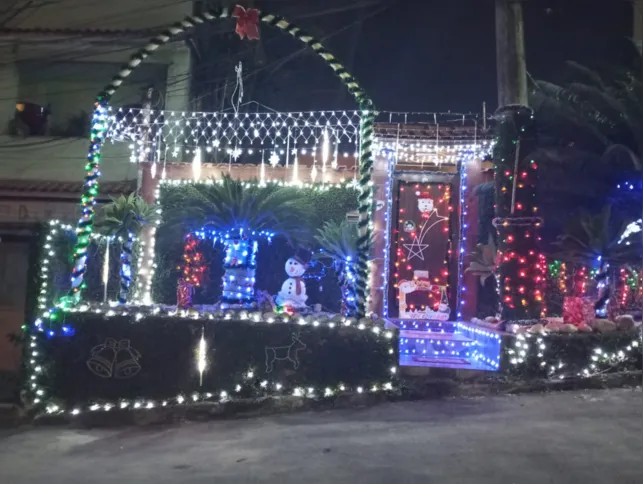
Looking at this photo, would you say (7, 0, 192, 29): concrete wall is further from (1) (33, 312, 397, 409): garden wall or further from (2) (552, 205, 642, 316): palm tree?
(2) (552, 205, 642, 316): palm tree

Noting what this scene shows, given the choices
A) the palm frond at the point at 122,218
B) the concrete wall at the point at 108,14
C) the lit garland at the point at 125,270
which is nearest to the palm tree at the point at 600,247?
the palm frond at the point at 122,218

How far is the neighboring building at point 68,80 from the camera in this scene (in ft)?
41.7

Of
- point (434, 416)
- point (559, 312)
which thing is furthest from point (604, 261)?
point (434, 416)

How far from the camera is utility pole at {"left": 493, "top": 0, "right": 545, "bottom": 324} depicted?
10461 millimetres

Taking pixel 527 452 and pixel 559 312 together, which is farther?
pixel 559 312

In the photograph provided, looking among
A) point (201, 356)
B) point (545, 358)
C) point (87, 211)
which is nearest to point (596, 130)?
point (545, 358)

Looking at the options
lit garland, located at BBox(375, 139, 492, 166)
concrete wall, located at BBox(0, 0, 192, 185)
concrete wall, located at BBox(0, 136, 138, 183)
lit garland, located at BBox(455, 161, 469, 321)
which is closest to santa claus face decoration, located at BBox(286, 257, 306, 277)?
lit garland, located at BBox(375, 139, 492, 166)

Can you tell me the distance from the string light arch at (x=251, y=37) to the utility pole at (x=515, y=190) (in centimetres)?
340

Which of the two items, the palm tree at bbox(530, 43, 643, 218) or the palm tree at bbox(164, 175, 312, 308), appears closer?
the palm tree at bbox(164, 175, 312, 308)

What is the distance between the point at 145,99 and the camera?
42.5ft

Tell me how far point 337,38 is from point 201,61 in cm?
510

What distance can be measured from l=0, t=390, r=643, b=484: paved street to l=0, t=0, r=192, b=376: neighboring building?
7221mm

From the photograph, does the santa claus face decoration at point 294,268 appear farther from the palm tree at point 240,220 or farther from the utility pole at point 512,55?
the utility pole at point 512,55

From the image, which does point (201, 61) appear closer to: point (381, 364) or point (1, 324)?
point (1, 324)
